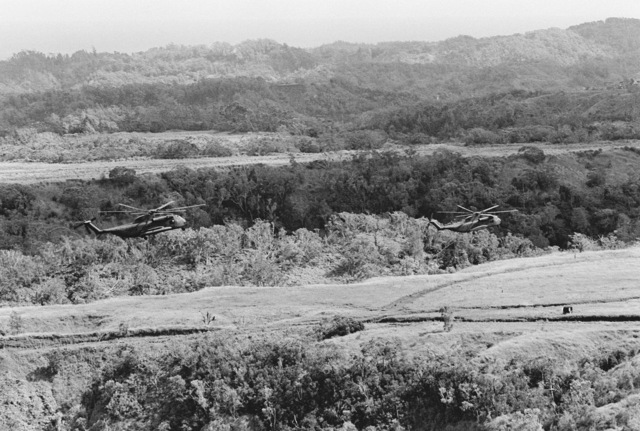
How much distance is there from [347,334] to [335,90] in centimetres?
11088

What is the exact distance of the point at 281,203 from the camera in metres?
58.3

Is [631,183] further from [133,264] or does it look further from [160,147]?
[160,147]

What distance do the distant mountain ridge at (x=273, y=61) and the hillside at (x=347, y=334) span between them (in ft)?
370

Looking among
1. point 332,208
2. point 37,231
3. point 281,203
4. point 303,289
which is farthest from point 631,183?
point 37,231

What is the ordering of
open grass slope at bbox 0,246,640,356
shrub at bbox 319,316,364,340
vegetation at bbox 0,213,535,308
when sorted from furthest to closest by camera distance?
1. vegetation at bbox 0,213,535,308
2. shrub at bbox 319,316,364,340
3. open grass slope at bbox 0,246,640,356

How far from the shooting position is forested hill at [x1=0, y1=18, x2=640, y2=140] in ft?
328

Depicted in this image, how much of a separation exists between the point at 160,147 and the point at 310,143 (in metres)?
15.7

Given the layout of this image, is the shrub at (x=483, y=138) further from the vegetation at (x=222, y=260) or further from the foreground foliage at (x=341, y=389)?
the foreground foliage at (x=341, y=389)

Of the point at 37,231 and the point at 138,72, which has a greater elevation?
the point at 138,72

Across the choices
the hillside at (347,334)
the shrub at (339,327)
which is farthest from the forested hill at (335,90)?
the shrub at (339,327)

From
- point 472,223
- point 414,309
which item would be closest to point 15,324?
point 414,309

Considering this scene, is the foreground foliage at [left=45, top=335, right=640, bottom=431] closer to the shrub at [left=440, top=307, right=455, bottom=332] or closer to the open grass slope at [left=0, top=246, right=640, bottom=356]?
the open grass slope at [left=0, top=246, right=640, bottom=356]

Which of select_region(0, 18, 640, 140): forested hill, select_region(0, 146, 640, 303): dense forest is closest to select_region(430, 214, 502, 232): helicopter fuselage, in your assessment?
select_region(0, 146, 640, 303): dense forest

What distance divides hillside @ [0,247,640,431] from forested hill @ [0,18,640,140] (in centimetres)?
5067
